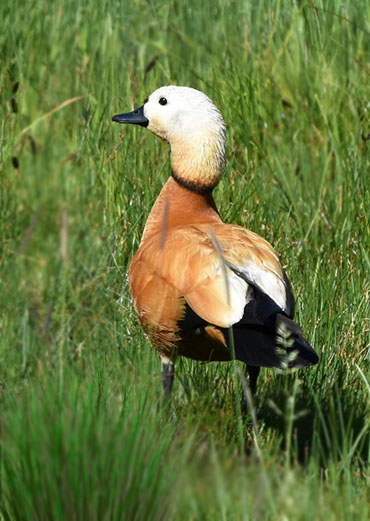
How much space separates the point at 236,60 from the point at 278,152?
648 mm

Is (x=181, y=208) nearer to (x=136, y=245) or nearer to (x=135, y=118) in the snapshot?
(x=136, y=245)

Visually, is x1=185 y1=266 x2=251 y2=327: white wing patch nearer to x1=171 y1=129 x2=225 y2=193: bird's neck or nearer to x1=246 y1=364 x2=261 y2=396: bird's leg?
x1=246 y1=364 x2=261 y2=396: bird's leg

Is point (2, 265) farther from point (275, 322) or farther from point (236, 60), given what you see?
point (236, 60)

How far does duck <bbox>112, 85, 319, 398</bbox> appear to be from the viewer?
2969 mm

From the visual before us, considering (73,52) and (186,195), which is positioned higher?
(73,52)

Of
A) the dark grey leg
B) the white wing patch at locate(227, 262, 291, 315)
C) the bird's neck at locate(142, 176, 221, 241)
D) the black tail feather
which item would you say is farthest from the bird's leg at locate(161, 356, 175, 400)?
the bird's neck at locate(142, 176, 221, 241)

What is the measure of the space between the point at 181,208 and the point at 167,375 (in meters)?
0.90

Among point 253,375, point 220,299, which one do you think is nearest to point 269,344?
point 220,299

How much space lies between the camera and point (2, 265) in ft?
11.1

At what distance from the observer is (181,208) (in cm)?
374

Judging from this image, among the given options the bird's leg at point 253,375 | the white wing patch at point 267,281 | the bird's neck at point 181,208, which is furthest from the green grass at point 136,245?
the white wing patch at point 267,281

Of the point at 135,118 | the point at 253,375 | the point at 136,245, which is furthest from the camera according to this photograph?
the point at 135,118

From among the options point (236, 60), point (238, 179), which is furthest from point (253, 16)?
point (238, 179)

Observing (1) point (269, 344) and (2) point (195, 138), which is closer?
(1) point (269, 344)
